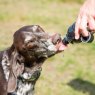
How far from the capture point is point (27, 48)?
6.54 metres

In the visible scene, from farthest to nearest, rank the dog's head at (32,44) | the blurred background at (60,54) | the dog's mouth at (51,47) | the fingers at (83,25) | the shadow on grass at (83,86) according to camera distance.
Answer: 1. the blurred background at (60,54)
2. the shadow on grass at (83,86)
3. the dog's head at (32,44)
4. the dog's mouth at (51,47)
5. the fingers at (83,25)

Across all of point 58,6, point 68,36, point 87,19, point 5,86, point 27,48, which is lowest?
point 58,6

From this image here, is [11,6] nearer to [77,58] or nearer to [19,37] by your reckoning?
[77,58]

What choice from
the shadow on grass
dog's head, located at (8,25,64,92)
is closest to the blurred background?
the shadow on grass

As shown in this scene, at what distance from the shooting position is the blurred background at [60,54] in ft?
27.1

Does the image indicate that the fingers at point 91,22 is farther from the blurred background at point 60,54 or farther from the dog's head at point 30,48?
the blurred background at point 60,54

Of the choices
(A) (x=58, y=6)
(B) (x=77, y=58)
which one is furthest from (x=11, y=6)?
(B) (x=77, y=58)

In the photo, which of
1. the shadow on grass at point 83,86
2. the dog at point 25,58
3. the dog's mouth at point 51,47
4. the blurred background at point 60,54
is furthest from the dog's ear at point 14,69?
the shadow on grass at point 83,86

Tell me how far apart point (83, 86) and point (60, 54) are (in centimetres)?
172

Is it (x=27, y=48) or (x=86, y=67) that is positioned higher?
(x=27, y=48)

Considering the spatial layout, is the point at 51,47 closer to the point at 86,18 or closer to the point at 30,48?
the point at 30,48

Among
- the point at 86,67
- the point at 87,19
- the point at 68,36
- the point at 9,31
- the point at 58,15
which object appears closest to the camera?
the point at 87,19

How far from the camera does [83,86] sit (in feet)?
27.3

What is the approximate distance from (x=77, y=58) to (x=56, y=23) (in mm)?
2798
